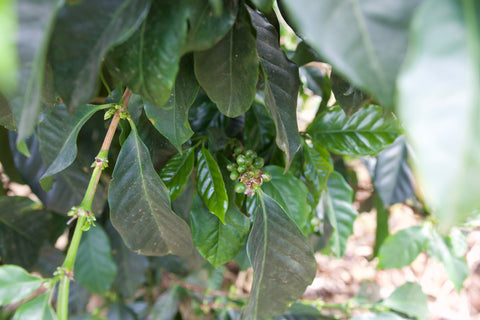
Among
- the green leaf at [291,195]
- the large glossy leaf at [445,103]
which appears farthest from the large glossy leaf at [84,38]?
the green leaf at [291,195]

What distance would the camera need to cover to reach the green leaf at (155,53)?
0.32 metres

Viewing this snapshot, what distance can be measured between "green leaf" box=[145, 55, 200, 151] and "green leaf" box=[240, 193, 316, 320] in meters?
0.19

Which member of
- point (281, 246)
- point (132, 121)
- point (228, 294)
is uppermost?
point (132, 121)

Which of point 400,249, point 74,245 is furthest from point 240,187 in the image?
point 400,249

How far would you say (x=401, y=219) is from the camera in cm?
184

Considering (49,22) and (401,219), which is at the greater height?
(49,22)

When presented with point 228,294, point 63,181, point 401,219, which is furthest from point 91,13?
point 401,219

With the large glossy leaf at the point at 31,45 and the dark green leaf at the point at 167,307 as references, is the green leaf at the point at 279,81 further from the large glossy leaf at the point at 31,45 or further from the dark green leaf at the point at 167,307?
the dark green leaf at the point at 167,307

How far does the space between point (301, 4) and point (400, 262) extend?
3.00 feet

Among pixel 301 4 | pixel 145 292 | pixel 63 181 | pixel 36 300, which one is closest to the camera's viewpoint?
pixel 301 4

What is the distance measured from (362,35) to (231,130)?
518mm

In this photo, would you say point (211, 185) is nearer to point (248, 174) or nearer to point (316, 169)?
point (248, 174)

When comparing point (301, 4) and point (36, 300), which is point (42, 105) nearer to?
point (36, 300)

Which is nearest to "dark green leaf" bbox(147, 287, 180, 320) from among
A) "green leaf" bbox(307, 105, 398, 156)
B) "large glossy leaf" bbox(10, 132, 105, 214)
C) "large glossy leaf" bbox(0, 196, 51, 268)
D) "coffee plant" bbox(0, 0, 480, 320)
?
"coffee plant" bbox(0, 0, 480, 320)
